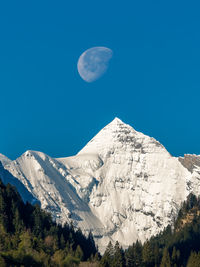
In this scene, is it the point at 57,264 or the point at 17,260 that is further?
the point at 57,264

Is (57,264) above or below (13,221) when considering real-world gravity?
below

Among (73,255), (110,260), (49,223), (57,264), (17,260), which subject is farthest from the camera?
(49,223)

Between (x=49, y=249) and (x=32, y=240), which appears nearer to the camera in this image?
(x=32, y=240)

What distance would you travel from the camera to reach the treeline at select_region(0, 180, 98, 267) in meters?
142

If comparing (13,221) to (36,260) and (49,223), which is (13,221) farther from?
(36,260)

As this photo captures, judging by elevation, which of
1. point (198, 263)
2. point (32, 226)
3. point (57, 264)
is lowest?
point (198, 263)

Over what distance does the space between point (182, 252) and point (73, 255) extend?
1657 inches

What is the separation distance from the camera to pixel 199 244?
199m

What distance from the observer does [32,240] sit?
529ft

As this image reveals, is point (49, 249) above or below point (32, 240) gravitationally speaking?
below

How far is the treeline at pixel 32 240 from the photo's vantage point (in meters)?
142

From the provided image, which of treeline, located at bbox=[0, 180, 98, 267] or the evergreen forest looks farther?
the evergreen forest

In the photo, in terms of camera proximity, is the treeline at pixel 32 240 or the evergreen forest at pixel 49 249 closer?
the treeline at pixel 32 240

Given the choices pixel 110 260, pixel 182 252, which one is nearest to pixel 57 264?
pixel 110 260
